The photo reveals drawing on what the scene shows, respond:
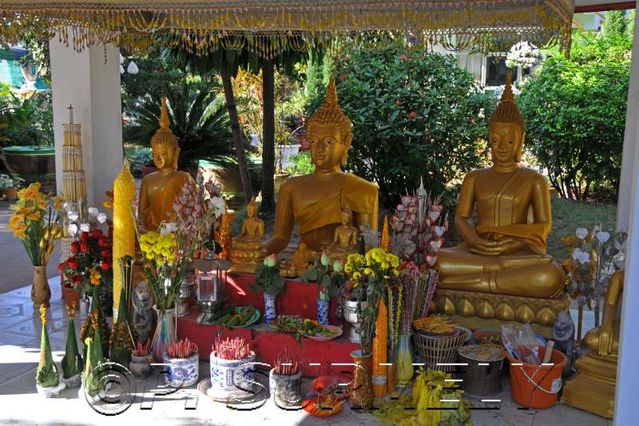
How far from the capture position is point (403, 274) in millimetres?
4203

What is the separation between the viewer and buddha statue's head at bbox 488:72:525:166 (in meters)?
5.25

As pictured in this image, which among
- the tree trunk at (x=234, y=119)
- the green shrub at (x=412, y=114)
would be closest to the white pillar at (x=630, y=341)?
the green shrub at (x=412, y=114)

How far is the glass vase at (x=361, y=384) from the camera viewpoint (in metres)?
3.90

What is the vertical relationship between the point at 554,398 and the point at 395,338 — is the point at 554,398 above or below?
below

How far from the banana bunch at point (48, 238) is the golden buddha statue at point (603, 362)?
4.06 meters

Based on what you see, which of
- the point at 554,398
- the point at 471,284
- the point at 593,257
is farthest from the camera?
the point at 471,284

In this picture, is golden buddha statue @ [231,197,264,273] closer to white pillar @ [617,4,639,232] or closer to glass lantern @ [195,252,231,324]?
glass lantern @ [195,252,231,324]

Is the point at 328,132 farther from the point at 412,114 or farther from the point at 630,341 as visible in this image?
the point at 630,341

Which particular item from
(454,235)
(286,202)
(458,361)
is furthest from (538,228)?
(454,235)

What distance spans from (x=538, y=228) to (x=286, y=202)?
6.24 ft

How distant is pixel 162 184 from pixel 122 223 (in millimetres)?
1132

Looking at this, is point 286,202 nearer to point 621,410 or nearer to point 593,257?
point 593,257

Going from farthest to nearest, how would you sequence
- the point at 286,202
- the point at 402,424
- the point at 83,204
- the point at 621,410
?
the point at 83,204 → the point at 286,202 → the point at 402,424 → the point at 621,410

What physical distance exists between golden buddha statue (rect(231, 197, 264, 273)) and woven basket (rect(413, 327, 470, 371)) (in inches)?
51.6
